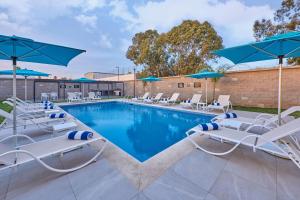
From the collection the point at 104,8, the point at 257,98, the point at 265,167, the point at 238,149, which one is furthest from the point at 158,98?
the point at 265,167

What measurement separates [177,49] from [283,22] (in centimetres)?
982

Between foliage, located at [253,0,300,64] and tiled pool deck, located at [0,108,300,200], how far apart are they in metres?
14.6

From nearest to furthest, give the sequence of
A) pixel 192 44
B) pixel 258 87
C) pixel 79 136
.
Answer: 1. pixel 79 136
2. pixel 258 87
3. pixel 192 44

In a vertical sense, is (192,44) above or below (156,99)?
above

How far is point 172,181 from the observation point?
236 cm

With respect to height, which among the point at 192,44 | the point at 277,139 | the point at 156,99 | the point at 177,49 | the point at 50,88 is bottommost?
the point at 277,139

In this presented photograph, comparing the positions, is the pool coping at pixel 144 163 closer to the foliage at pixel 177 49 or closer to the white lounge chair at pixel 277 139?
the white lounge chair at pixel 277 139

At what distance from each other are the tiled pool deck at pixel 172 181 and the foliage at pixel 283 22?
14.6 meters

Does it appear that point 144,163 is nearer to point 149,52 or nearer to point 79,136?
point 79,136

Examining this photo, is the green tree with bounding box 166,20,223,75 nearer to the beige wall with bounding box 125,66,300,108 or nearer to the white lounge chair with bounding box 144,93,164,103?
the beige wall with bounding box 125,66,300,108

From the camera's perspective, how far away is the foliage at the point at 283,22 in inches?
490

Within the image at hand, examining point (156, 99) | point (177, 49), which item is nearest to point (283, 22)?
point (177, 49)

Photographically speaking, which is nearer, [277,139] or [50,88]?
[277,139]

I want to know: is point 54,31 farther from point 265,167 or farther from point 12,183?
point 265,167
